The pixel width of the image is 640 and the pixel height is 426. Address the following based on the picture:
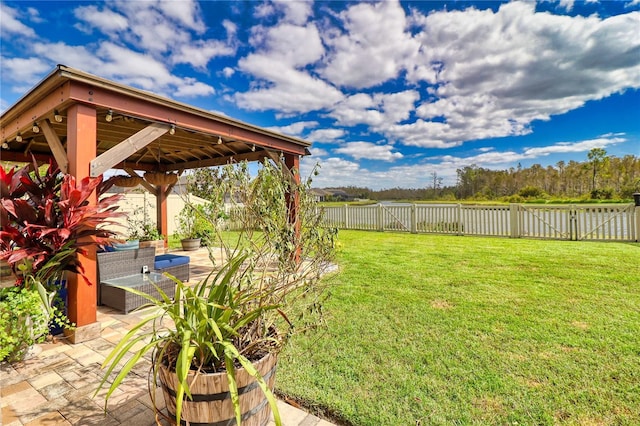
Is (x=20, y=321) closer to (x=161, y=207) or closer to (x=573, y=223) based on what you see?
(x=161, y=207)

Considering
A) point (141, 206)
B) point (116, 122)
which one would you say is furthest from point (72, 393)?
point (141, 206)

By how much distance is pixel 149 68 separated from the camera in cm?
623

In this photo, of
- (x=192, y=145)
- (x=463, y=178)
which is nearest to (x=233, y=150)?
(x=192, y=145)

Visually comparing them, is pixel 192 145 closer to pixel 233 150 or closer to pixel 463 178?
pixel 233 150

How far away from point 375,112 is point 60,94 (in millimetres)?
14271

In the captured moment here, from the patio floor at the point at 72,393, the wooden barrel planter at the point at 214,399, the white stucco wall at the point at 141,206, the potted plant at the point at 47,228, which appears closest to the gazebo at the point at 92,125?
the potted plant at the point at 47,228

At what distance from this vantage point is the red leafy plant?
2.52 meters

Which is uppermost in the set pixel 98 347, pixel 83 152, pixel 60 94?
pixel 60 94

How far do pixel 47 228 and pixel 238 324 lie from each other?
7.92 ft

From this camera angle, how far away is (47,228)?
259 centimetres

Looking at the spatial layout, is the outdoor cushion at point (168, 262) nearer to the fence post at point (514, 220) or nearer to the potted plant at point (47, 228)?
the potted plant at point (47, 228)

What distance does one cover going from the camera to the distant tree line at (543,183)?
18.9 meters

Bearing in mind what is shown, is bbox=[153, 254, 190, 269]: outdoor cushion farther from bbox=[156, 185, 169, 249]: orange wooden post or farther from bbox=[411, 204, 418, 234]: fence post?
bbox=[411, 204, 418, 234]: fence post

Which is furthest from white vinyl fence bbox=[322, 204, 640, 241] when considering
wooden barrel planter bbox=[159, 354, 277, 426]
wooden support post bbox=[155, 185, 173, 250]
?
wooden barrel planter bbox=[159, 354, 277, 426]
